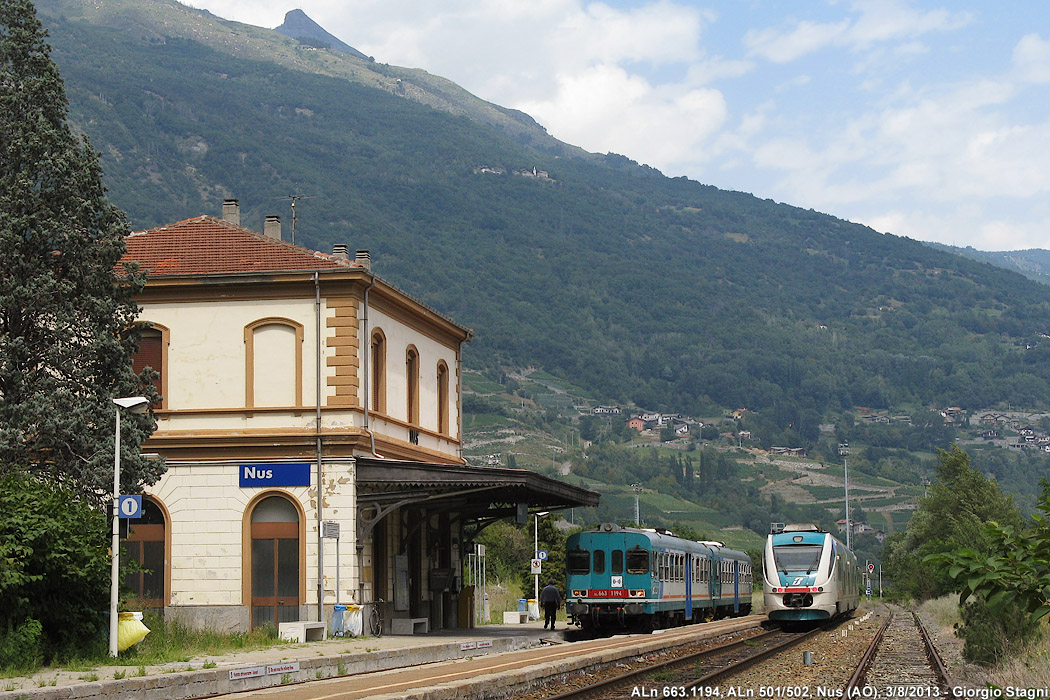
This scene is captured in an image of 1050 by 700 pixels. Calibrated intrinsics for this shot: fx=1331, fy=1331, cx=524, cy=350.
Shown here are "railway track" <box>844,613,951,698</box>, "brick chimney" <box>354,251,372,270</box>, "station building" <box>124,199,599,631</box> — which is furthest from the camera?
"brick chimney" <box>354,251,372,270</box>

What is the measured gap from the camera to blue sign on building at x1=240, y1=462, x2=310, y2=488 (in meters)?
30.3

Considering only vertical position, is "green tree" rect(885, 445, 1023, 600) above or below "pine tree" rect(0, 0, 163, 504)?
below

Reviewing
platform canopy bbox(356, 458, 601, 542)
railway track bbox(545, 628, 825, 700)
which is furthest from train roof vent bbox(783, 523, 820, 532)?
railway track bbox(545, 628, 825, 700)

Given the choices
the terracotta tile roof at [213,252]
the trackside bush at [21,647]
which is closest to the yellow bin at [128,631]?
the trackside bush at [21,647]

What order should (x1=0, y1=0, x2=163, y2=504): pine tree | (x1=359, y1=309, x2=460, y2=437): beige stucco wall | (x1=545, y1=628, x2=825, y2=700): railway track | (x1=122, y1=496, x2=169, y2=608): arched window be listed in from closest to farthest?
(x1=545, y1=628, x2=825, y2=700): railway track, (x1=0, y1=0, x2=163, y2=504): pine tree, (x1=122, y1=496, x2=169, y2=608): arched window, (x1=359, y1=309, x2=460, y2=437): beige stucco wall

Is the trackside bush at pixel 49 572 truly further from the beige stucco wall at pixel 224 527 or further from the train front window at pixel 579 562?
the train front window at pixel 579 562

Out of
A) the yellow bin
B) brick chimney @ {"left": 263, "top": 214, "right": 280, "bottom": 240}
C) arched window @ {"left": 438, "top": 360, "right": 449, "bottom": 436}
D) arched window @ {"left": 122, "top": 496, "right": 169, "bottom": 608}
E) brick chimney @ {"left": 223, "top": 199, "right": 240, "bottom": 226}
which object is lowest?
the yellow bin

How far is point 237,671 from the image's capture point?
18422 millimetres

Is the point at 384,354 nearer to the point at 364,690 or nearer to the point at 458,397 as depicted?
the point at 458,397

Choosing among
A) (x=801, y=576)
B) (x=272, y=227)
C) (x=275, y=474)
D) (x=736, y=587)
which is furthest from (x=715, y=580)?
(x=275, y=474)

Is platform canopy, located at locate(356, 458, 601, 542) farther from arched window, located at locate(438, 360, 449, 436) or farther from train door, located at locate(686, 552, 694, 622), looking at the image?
train door, located at locate(686, 552, 694, 622)

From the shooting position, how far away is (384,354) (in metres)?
33.6

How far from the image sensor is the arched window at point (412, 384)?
36.0 meters

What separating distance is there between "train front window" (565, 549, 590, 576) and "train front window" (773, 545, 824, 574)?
5349 mm
